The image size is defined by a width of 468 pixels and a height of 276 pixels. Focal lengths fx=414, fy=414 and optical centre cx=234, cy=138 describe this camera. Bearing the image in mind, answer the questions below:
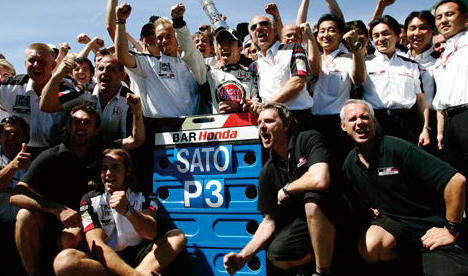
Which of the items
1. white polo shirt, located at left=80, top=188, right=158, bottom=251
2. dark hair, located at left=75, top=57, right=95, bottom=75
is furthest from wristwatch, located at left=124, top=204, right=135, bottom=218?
dark hair, located at left=75, top=57, right=95, bottom=75

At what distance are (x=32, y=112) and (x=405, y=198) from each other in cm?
352

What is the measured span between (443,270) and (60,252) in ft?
9.30

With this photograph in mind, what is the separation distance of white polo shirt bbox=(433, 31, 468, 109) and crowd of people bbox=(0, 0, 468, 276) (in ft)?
0.04

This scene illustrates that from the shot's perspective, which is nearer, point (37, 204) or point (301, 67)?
point (37, 204)

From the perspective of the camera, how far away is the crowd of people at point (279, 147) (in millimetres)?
2943

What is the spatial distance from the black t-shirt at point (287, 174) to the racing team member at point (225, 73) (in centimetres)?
98

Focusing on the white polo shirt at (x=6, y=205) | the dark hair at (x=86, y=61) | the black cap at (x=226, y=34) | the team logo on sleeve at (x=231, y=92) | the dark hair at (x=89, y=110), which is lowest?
the white polo shirt at (x=6, y=205)

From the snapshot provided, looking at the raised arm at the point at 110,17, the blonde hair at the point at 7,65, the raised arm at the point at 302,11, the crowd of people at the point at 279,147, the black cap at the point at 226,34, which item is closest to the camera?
the crowd of people at the point at 279,147

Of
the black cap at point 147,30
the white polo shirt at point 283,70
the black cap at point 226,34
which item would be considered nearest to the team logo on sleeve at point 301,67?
the white polo shirt at point 283,70

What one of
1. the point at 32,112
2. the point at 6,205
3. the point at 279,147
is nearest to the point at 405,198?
the point at 279,147

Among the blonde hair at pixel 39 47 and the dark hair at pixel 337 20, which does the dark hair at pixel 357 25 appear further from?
the blonde hair at pixel 39 47

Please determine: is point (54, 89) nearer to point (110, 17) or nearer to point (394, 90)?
point (110, 17)

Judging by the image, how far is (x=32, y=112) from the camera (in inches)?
163

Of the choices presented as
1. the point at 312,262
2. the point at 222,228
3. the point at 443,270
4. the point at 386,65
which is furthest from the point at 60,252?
the point at 386,65
